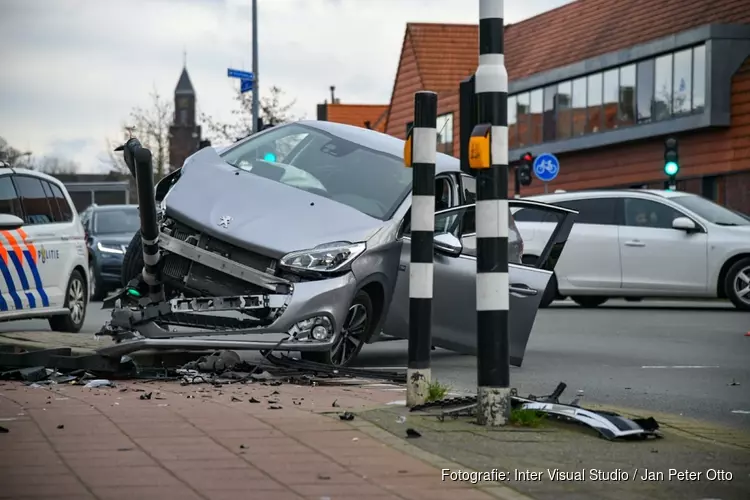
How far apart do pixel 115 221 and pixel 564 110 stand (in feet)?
91.6

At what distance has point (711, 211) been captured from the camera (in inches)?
752

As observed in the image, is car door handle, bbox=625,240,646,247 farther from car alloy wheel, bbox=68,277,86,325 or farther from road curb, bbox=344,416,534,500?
road curb, bbox=344,416,534,500

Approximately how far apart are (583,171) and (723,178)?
339 inches

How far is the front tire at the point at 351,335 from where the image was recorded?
9547mm

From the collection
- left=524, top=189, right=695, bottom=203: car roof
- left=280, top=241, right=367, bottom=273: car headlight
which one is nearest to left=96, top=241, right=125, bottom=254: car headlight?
left=524, top=189, right=695, bottom=203: car roof

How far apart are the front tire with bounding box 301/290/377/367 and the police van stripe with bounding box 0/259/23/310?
4126 millimetres

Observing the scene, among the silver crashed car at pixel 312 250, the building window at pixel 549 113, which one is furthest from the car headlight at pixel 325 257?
the building window at pixel 549 113

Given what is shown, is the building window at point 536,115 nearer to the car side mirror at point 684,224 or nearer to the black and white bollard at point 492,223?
the car side mirror at point 684,224

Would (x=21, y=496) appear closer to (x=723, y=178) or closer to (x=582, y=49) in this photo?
(x=723, y=178)

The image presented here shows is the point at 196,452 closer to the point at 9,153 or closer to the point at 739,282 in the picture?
the point at 9,153

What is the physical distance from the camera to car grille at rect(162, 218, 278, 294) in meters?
9.22

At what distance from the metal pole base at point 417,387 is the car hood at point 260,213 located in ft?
6.80

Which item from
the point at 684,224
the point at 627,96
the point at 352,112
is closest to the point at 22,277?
the point at 684,224

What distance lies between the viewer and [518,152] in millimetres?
51938
